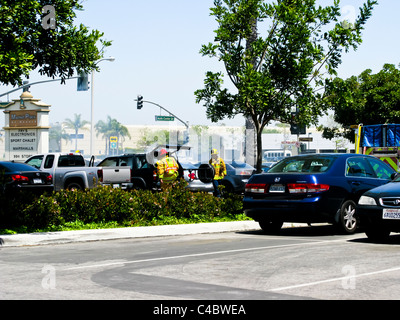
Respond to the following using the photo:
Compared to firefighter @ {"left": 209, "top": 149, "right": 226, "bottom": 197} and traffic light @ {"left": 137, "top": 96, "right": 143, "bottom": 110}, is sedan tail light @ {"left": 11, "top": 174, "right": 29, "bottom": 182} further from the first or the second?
traffic light @ {"left": 137, "top": 96, "right": 143, "bottom": 110}

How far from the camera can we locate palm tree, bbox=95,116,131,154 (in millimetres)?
179375

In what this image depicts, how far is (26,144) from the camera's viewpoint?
3697 centimetres

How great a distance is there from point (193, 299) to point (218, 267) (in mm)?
2507

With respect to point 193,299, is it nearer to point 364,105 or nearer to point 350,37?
point 350,37

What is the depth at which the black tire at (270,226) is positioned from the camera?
1511cm

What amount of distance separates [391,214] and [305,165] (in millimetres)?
2815

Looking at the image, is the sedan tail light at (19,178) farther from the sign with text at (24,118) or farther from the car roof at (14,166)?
the sign with text at (24,118)

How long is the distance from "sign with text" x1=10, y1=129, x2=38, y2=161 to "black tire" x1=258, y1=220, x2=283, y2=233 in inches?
935

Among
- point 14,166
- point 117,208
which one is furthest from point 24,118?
point 117,208

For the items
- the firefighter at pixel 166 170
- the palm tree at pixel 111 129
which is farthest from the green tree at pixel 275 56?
the palm tree at pixel 111 129

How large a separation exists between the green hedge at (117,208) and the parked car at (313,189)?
2.44 meters

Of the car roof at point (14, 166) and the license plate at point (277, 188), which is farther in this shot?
the car roof at point (14, 166)

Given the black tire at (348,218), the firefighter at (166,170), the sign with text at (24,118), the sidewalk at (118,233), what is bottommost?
the sidewalk at (118,233)
